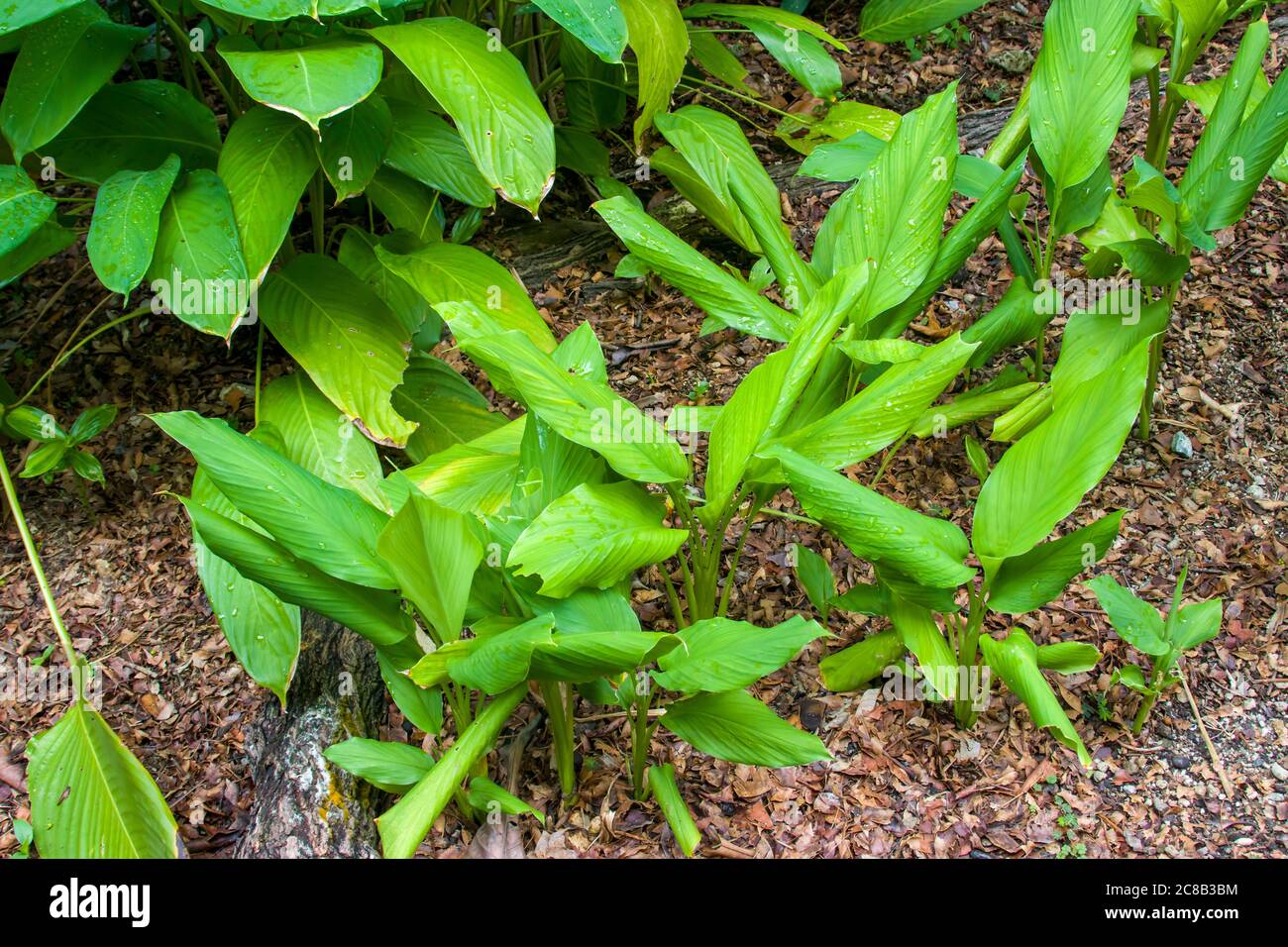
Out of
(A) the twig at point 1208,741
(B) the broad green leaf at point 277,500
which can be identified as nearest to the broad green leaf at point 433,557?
(B) the broad green leaf at point 277,500

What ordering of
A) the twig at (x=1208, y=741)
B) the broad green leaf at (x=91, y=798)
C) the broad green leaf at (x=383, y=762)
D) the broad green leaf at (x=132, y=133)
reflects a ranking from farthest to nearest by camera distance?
the broad green leaf at (x=132, y=133), the twig at (x=1208, y=741), the broad green leaf at (x=91, y=798), the broad green leaf at (x=383, y=762)

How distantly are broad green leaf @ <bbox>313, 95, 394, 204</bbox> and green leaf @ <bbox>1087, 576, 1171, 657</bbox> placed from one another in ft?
5.63

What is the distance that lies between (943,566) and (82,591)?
78.1 inches

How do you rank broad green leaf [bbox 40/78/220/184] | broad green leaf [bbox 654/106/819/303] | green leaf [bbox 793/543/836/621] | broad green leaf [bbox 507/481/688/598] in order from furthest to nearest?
broad green leaf [bbox 654/106/819/303] → broad green leaf [bbox 40/78/220/184] → green leaf [bbox 793/543/836/621] → broad green leaf [bbox 507/481/688/598]

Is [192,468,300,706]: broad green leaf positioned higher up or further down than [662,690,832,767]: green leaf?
higher up

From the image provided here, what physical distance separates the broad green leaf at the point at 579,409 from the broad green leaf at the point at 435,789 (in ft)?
1.44

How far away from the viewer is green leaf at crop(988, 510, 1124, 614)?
1.91 m

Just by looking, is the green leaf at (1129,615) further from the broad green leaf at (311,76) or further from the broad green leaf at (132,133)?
the broad green leaf at (132,133)

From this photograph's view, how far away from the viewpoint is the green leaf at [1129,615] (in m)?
2.03

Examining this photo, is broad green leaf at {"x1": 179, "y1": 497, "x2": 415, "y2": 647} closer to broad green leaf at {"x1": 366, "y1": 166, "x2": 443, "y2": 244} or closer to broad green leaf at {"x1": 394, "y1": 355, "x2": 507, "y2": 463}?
broad green leaf at {"x1": 394, "y1": 355, "x2": 507, "y2": 463}

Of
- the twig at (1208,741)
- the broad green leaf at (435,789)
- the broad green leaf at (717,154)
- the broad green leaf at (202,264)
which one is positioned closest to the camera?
the broad green leaf at (435,789)

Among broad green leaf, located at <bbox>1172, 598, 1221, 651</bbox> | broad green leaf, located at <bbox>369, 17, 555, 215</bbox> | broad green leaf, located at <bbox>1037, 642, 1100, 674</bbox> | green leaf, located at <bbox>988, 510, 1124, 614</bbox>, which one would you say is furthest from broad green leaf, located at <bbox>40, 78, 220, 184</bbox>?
broad green leaf, located at <bbox>1172, 598, 1221, 651</bbox>
